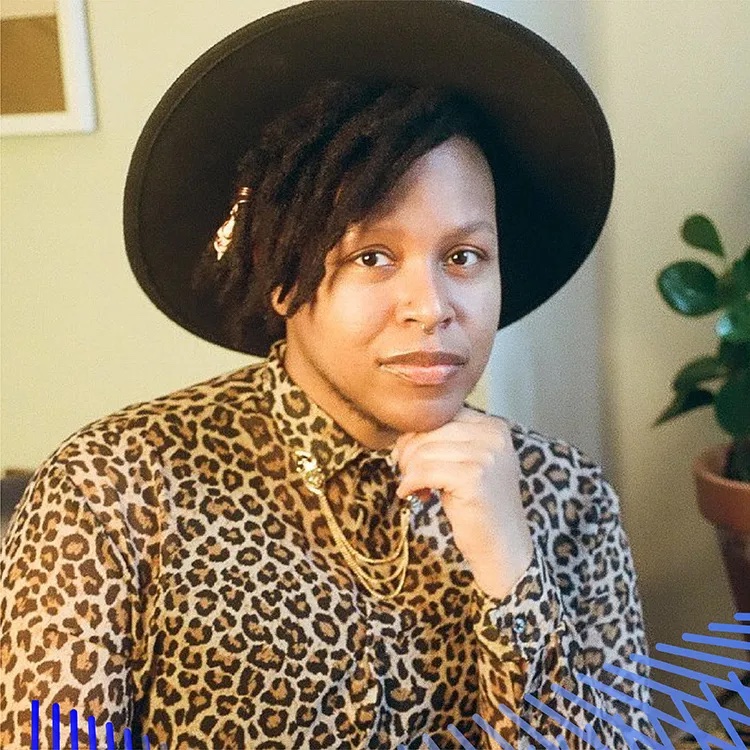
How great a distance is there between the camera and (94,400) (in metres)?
1.54

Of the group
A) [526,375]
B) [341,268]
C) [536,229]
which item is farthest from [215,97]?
[526,375]

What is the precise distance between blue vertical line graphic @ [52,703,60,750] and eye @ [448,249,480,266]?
448 mm

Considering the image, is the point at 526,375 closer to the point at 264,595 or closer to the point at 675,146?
the point at 675,146

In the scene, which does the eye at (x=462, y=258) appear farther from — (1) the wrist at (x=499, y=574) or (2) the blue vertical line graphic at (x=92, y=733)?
Result: (2) the blue vertical line graphic at (x=92, y=733)

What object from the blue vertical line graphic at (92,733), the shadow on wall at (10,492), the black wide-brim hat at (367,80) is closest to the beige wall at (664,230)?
the black wide-brim hat at (367,80)

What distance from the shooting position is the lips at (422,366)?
2.60ft

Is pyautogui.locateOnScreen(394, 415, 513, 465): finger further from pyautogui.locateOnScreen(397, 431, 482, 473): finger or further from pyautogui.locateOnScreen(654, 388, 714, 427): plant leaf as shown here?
pyautogui.locateOnScreen(654, 388, 714, 427): plant leaf

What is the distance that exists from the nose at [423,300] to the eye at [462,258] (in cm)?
4

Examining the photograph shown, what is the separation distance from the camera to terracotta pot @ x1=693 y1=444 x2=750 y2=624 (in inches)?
48.3

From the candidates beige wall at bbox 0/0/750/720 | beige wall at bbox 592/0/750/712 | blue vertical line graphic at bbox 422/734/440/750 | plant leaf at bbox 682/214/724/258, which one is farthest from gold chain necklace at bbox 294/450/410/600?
beige wall at bbox 592/0/750/712

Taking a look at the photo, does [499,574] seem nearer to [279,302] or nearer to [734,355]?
[279,302]

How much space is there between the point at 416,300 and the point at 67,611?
1.17ft

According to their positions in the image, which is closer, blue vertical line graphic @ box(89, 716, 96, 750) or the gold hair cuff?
blue vertical line graphic @ box(89, 716, 96, 750)

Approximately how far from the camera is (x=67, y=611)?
0.79 meters
